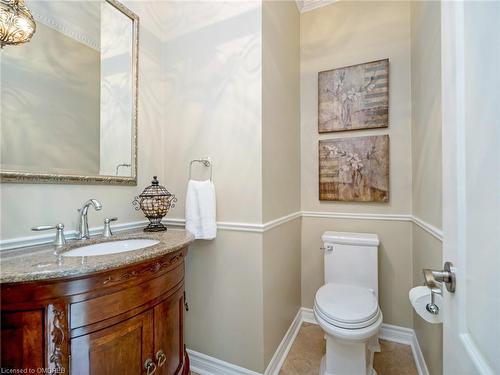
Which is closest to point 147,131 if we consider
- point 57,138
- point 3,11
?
point 57,138

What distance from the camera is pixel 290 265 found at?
189cm

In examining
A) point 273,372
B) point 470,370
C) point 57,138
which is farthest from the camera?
point 273,372

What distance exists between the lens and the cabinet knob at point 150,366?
95 cm

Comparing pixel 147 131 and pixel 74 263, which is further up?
pixel 147 131

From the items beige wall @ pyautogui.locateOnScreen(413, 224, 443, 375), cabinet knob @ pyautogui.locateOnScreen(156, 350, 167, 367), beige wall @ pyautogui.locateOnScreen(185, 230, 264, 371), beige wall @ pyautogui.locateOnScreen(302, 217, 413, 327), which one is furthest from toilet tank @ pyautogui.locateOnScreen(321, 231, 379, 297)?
cabinet knob @ pyautogui.locateOnScreen(156, 350, 167, 367)

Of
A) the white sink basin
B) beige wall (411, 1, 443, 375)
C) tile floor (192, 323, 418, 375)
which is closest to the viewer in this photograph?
the white sink basin

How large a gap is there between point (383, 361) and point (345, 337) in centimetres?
72

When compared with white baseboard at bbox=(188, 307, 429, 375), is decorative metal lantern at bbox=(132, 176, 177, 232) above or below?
above

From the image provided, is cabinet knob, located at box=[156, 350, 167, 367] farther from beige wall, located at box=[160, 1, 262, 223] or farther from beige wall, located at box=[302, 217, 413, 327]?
beige wall, located at box=[302, 217, 413, 327]

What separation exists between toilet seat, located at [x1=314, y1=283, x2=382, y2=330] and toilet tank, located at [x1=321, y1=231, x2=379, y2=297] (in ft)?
0.49

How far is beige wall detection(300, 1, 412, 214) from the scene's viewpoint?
1.86 metres

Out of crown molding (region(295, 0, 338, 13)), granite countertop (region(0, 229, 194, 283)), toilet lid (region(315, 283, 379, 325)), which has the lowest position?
toilet lid (region(315, 283, 379, 325))

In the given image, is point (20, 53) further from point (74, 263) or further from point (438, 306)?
point (438, 306)

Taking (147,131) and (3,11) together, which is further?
(147,131)
